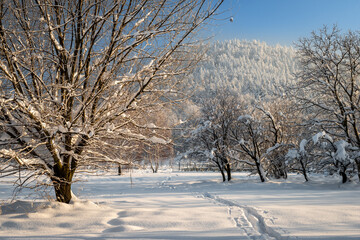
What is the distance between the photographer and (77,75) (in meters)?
4.38

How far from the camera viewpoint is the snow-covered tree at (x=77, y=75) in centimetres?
369

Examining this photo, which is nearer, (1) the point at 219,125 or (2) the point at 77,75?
(2) the point at 77,75

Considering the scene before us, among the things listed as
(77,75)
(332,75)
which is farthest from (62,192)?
(332,75)

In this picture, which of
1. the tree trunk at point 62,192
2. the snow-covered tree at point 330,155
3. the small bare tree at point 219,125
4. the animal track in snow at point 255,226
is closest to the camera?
the animal track in snow at point 255,226

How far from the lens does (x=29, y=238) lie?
118 inches

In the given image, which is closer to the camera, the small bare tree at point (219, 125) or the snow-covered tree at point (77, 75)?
the snow-covered tree at point (77, 75)

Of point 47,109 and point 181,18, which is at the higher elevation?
point 181,18

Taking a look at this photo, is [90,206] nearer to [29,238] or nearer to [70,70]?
[29,238]

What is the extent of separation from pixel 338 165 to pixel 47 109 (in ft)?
48.4

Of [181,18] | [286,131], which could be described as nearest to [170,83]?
[181,18]

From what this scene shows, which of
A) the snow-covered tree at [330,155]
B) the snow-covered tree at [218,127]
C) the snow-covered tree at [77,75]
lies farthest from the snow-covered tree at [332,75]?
the snow-covered tree at [77,75]

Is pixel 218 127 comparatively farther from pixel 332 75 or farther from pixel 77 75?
pixel 77 75

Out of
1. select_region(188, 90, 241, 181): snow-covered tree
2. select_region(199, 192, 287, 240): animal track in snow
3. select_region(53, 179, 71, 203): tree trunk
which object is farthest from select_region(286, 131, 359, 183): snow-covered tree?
select_region(53, 179, 71, 203): tree trunk

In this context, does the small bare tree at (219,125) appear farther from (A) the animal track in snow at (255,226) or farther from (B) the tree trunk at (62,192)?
(B) the tree trunk at (62,192)
